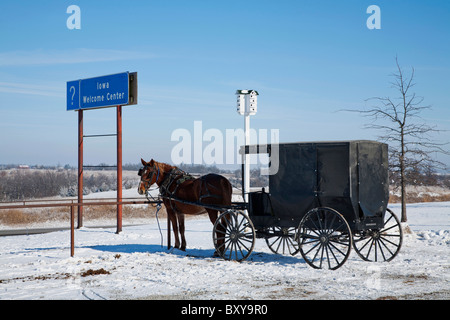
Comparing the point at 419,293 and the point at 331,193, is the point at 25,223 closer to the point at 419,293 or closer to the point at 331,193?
the point at 331,193

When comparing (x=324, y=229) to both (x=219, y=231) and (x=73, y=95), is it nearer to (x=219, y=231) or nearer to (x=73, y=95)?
(x=219, y=231)

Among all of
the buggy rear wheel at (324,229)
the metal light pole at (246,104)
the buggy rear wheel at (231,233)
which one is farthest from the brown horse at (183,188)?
the metal light pole at (246,104)

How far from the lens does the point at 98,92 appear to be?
2147cm

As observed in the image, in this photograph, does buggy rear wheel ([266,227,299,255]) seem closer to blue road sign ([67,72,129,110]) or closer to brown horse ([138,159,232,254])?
brown horse ([138,159,232,254])

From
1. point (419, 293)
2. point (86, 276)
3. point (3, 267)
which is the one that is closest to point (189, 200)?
point (86, 276)

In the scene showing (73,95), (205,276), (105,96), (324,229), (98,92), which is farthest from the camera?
(73,95)

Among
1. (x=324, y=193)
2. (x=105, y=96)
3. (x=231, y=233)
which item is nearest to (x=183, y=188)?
(x=231, y=233)

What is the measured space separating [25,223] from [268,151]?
2487cm

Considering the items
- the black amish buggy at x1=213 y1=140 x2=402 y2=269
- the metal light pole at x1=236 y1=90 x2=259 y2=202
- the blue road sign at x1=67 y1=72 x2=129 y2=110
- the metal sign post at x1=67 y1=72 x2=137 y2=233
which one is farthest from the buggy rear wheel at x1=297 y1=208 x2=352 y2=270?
the blue road sign at x1=67 y1=72 x2=129 y2=110

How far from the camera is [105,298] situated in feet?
24.8

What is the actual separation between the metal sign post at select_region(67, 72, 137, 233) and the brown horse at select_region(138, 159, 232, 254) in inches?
289

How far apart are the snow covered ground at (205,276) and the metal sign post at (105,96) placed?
7805mm

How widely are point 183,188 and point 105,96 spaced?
10082 mm
